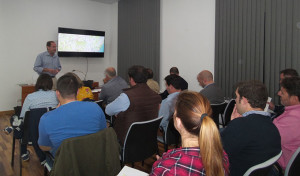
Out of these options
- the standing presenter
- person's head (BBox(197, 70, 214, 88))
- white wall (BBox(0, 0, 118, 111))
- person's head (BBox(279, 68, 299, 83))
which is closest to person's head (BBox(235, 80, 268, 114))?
person's head (BBox(279, 68, 299, 83))

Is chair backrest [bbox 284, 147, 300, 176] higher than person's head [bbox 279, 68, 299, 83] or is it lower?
lower

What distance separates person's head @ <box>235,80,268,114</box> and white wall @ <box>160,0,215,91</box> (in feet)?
10.4

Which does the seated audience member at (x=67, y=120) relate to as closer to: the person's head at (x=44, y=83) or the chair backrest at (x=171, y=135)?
the person's head at (x=44, y=83)

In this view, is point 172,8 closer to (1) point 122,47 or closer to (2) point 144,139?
(1) point 122,47

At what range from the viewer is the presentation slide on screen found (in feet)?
21.8

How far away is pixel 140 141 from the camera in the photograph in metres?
2.46

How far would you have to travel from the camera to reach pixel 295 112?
6.44ft

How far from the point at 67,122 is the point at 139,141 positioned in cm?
88

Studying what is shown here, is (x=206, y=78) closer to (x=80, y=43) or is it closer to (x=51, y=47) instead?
(x=51, y=47)

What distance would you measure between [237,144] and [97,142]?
0.93m

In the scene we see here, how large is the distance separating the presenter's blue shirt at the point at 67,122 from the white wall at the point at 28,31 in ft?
15.7

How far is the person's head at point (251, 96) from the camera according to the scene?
1814 millimetres

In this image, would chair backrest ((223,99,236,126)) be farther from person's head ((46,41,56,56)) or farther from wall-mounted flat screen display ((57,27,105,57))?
wall-mounted flat screen display ((57,27,105,57))

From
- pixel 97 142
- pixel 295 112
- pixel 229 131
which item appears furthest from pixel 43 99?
pixel 295 112
